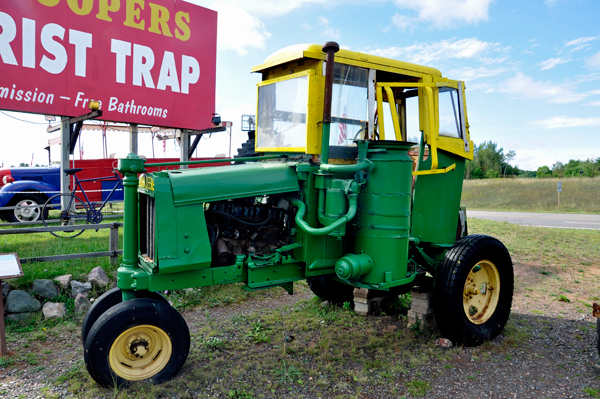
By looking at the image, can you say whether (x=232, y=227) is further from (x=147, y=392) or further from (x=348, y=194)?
(x=147, y=392)

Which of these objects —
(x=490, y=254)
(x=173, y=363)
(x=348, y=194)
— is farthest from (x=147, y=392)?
(x=490, y=254)

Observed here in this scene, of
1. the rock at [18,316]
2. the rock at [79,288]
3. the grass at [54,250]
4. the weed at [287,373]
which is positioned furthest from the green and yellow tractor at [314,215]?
the grass at [54,250]

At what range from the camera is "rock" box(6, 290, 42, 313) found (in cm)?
467

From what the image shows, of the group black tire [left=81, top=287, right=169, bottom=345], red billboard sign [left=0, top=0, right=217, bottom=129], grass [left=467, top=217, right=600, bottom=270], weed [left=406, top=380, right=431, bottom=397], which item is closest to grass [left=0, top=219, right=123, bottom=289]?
black tire [left=81, top=287, right=169, bottom=345]

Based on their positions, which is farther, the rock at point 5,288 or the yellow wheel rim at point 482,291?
the rock at point 5,288

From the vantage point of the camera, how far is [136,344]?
3154 mm

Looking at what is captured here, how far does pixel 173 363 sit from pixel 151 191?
1.35 meters

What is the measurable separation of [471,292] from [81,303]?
14.5ft

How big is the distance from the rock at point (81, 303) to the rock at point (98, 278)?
300 millimetres

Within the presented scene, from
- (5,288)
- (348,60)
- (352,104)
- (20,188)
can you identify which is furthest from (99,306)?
(20,188)

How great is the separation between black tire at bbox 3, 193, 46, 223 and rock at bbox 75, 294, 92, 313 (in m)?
5.71

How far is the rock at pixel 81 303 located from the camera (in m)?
4.91

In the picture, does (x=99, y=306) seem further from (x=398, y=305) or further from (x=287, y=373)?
(x=398, y=305)

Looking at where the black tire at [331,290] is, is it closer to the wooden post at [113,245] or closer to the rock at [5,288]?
the wooden post at [113,245]
